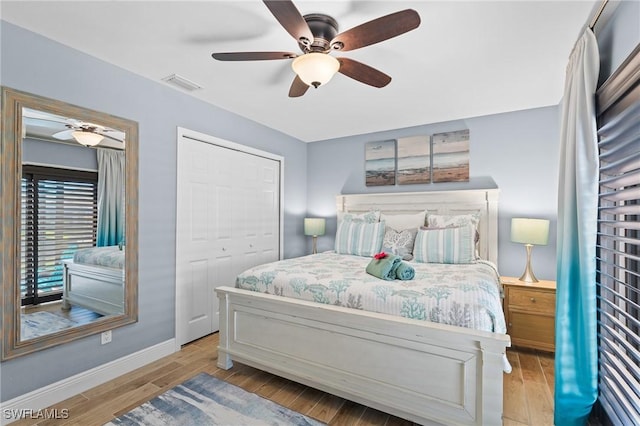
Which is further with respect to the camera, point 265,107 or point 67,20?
point 265,107

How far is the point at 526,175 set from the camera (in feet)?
11.3

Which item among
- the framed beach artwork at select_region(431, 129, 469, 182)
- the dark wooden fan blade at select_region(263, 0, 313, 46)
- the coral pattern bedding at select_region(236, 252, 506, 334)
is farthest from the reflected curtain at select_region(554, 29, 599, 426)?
the framed beach artwork at select_region(431, 129, 469, 182)

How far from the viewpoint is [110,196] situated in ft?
8.13

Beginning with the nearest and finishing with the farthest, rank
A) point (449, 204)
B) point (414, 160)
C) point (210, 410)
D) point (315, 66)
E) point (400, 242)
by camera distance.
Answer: point (315, 66), point (210, 410), point (400, 242), point (449, 204), point (414, 160)

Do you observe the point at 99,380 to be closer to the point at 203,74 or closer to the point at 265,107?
the point at 203,74

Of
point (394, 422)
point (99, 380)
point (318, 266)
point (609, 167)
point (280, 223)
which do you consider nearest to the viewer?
point (609, 167)

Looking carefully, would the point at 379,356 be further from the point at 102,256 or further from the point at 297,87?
the point at 102,256

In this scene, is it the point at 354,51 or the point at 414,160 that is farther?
the point at 414,160

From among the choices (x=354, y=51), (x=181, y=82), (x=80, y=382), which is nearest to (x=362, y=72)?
(x=354, y=51)

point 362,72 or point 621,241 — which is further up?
point 362,72

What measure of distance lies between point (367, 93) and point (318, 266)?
1.72 meters

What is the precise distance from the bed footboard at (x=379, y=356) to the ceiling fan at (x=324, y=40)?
154 cm

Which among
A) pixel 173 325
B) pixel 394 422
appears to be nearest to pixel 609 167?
pixel 394 422

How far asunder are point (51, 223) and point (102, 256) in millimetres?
426
